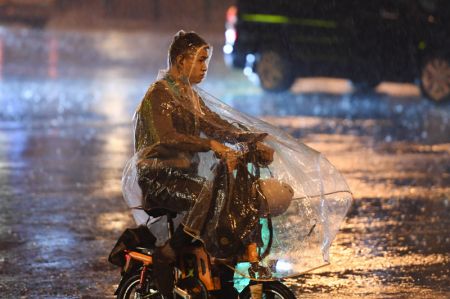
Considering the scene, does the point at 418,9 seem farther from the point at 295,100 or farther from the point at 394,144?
the point at 394,144

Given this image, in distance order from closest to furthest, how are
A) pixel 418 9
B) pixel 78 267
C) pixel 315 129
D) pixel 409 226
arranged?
1. pixel 78 267
2. pixel 409 226
3. pixel 315 129
4. pixel 418 9

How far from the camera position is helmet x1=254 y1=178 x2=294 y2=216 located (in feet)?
16.8

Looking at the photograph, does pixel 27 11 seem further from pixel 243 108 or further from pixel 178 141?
pixel 178 141

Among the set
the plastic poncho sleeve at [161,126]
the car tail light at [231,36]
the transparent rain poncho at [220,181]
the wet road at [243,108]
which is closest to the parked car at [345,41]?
the car tail light at [231,36]

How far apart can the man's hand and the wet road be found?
5.85 feet

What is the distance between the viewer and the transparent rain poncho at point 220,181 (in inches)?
202

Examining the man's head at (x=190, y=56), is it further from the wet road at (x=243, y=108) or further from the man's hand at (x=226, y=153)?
the wet road at (x=243, y=108)

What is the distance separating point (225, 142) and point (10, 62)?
64.0 feet

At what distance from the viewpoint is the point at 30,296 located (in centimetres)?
655

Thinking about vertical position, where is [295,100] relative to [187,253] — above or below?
below

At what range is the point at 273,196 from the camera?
5.14m

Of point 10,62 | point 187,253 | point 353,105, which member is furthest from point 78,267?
point 10,62

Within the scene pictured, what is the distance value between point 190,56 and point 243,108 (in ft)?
35.9

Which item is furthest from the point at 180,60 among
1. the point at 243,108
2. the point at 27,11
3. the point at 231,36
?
the point at 27,11
